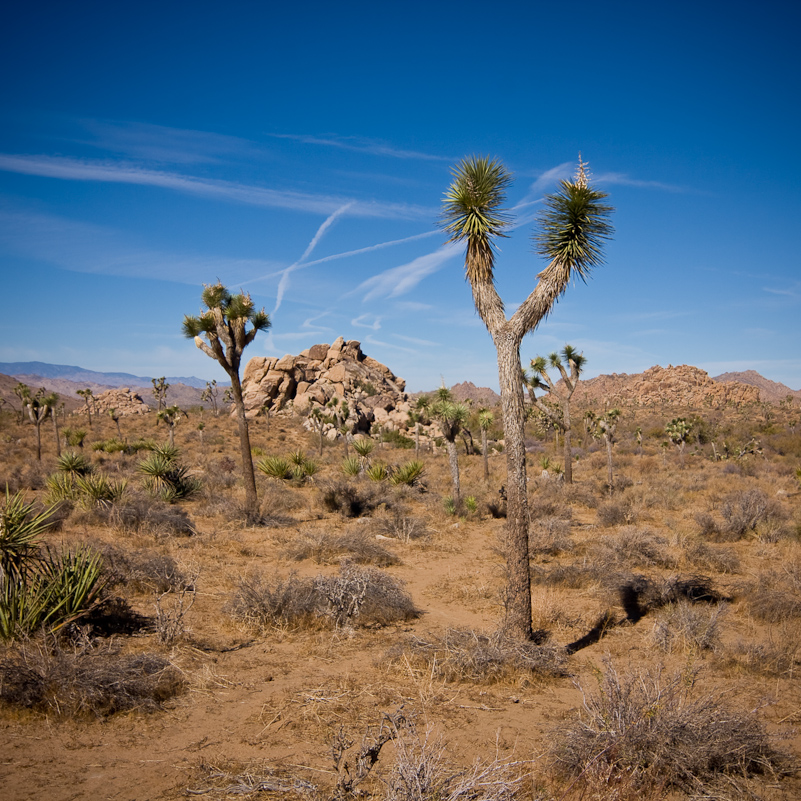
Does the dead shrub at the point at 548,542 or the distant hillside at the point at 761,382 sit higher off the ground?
the distant hillside at the point at 761,382

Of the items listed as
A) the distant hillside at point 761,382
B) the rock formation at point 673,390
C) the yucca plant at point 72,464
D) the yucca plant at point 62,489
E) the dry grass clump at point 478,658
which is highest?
the distant hillside at point 761,382

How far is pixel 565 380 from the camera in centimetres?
2189

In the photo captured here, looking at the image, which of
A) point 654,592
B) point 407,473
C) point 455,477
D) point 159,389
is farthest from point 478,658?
point 159,389

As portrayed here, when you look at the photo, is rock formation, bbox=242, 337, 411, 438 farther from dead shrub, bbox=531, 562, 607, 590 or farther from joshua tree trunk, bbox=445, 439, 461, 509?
dead shrub, bbox=531, 562, 607, 590

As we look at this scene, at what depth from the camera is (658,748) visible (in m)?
4.07

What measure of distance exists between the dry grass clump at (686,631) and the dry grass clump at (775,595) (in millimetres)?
1120

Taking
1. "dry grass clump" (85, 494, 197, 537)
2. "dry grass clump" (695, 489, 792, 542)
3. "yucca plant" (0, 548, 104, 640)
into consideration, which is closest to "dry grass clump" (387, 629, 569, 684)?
"yucca plant" (0, 548, 104, 640)

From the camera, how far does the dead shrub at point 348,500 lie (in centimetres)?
1711

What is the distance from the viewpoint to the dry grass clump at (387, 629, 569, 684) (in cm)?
621

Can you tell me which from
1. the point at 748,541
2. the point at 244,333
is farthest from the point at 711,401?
the point at 244,333

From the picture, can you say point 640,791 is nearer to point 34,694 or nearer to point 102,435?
point 34,694

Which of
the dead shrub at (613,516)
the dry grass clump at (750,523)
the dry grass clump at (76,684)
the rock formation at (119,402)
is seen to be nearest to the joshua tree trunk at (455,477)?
the dead shrub at (613,516)

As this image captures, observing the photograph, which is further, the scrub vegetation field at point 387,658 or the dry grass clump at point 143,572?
the dry grass clump at point 143,572

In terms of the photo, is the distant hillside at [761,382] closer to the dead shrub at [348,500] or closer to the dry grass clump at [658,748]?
the dead shrub at [348,500]
